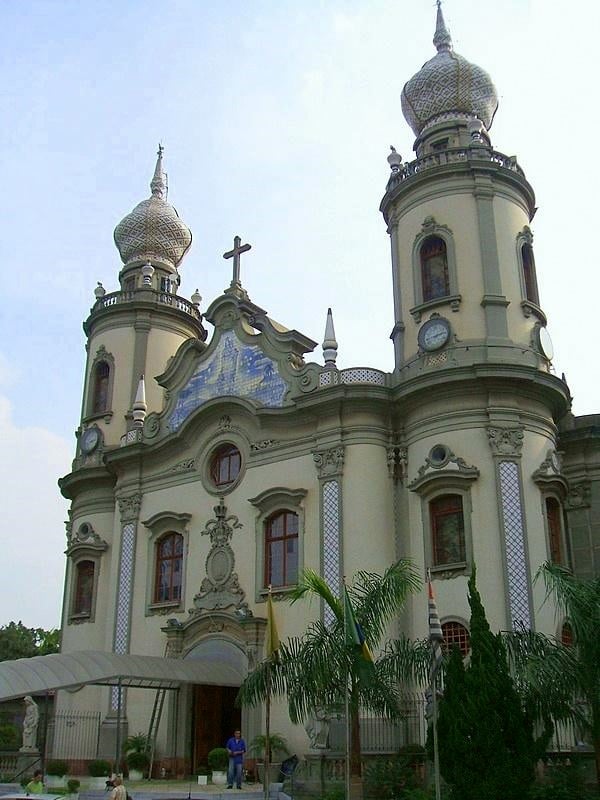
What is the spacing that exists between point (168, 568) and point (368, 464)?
6885 millimetres

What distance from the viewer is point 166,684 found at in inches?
915

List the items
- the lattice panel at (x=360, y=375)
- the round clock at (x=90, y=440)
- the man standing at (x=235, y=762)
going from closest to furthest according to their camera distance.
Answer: the man standing at (x=235, y=762)
the lattice panel at (x=360, y=375)
the round clock at (x=90, y=440)

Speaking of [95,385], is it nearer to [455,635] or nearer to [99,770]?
[99,770]

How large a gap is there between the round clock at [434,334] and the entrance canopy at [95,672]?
9.05 meters

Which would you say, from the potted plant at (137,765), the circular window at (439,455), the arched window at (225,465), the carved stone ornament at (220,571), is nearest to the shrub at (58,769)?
the potted plant at (137,765)

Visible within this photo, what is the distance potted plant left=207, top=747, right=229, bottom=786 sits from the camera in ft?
65.4

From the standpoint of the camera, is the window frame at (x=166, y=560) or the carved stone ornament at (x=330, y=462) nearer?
the carved stone ornament at (x=330, y=462)

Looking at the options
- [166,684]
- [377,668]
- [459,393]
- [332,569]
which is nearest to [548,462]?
[459,393]

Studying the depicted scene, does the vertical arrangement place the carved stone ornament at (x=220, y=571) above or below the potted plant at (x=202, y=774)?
above

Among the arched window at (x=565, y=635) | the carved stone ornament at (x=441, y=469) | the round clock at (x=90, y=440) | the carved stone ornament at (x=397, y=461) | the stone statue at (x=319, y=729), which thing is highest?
the round clock at (x=90, y=440)

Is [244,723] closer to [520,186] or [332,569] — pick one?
[332,569]

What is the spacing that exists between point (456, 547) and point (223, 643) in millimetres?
6421

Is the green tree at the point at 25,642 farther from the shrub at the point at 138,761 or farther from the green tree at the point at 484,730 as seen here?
the green tree at the point at 484,730

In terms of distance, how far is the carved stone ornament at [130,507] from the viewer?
87.9 feet
